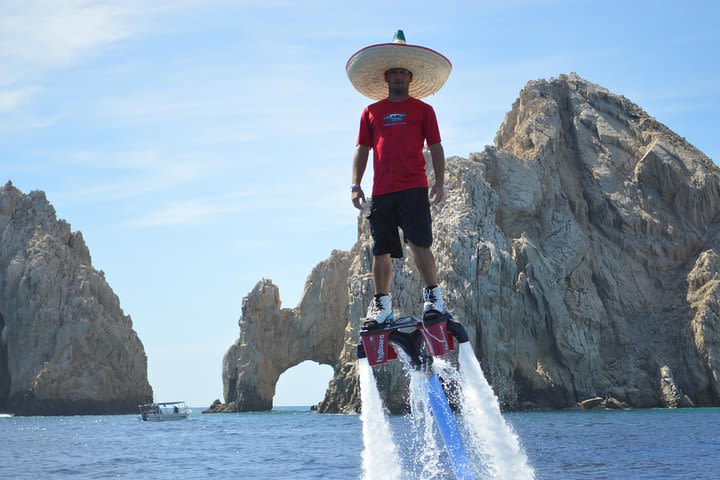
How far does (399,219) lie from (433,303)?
2.82 ft

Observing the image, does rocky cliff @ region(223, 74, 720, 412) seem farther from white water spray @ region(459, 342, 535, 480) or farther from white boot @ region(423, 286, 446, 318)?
white water spray @ region(459, 342, 535, 480)

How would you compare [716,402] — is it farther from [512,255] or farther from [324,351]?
[324,351]

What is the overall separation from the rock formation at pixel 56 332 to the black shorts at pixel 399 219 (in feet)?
347

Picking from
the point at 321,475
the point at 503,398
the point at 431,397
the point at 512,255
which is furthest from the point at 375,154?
the point at 512,255

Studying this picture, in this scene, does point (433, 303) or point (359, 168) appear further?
point (359, 168)

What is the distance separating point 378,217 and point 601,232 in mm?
83214

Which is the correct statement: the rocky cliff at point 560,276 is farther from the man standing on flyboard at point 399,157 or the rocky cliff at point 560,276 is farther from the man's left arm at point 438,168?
the man's left arm at point 438,168

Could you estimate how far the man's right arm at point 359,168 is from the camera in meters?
8.19

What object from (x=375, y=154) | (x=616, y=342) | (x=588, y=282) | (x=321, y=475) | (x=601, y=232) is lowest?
→ (x=321, y=475)

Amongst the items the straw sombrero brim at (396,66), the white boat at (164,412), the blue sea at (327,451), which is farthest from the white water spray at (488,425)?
the white boat at (164,412)

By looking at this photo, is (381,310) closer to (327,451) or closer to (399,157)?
(399,157)

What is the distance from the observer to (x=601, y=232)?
8769 centimetres

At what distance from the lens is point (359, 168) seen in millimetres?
8266

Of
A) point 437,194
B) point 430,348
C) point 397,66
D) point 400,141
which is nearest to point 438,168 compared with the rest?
point 437,194
